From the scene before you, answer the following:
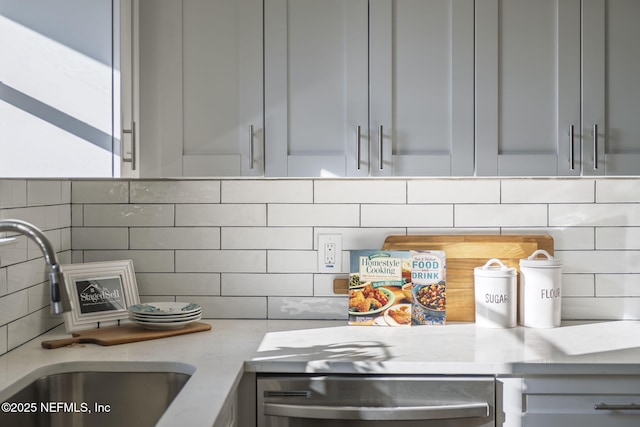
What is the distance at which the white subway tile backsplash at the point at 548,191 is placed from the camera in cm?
267

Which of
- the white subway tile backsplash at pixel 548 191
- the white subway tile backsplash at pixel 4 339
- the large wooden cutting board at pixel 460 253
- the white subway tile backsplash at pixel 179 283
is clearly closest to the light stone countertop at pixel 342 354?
the white subway tile backsplash at pixel 4 339

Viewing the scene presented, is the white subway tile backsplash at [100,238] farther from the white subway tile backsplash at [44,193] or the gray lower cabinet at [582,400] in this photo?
the gray lower cabinet at [582,400]

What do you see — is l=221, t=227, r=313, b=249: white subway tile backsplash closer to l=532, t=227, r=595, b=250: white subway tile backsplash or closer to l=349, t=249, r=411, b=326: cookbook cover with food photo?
l=349, t=249, r=411, b=326: cookbook cover with food photo

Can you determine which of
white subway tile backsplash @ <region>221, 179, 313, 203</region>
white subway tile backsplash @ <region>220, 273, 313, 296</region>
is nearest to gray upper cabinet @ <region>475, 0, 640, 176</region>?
white subway tile backsplash @ <region>221, 179, 313, 203</region>

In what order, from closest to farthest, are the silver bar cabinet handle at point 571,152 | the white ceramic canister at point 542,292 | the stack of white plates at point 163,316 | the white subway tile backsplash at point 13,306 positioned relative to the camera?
the white subway tile backsplash at point 13,306 < the silver bar cabinet handle at point 571,152 < the stack of white plates at point 163,316 < the white ceramic canister at point 542,292

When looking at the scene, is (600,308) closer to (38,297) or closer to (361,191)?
(361,191)

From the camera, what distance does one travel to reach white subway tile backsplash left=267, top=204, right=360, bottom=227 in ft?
8.83

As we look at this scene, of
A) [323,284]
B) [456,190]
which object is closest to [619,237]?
[456,190]

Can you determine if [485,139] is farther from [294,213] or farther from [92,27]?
[92,27]

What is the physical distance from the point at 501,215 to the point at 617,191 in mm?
435

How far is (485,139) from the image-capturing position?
2.26 metres

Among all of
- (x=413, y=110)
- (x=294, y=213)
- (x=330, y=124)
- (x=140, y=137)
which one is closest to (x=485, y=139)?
(x=413, y=110)

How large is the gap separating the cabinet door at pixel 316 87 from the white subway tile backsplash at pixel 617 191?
983 mm

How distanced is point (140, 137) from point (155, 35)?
32 cm
